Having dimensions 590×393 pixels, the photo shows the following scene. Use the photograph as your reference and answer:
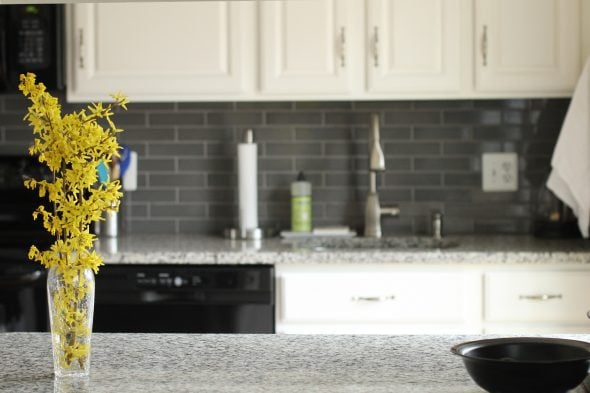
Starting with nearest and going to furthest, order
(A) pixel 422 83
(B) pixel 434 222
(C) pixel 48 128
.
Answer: (C) pixel 48 128, (A) pixel 422 83, (B) pixel 434 222

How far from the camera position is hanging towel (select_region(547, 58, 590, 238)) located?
370 cm

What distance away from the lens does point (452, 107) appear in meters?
4.13

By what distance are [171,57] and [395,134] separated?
96cm

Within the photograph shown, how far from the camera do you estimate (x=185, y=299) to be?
350 cm

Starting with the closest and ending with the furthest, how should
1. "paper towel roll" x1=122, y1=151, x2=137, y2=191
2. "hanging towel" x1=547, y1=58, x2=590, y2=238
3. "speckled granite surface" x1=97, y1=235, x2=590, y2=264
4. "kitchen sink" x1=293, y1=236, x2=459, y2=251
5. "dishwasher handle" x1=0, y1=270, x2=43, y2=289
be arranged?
"speckled granite surface" x1=97, y1=235, x2=590, y2=264
"dishwasher handle" x1=0, y1=270, x2=43, y2=289
"hanging towel" x1=547, y1=58, x2=590, y2=238
"kitchen sink" x1=293, y1=236, x2=459, y2=251
"paper towel roll" x1=122, y1=151, x2=137, y2=191

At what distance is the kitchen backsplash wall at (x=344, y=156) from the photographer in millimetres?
4137

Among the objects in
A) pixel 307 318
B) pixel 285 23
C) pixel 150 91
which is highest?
pixel 285 23

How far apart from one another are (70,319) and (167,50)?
2.21 metres

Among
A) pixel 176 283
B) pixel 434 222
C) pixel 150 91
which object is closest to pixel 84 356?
pixel 176 283

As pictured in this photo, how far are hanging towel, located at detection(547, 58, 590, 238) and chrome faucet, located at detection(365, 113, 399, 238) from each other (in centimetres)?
63

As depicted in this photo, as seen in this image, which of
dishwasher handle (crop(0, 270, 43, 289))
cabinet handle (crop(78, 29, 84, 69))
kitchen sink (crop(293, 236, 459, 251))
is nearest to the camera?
dishwasher handle (crop(0, 270, 43, 289))

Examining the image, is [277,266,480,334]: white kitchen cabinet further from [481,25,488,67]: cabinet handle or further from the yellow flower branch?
the yellow flower branch

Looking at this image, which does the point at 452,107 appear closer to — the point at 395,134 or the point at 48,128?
the point at 395,134

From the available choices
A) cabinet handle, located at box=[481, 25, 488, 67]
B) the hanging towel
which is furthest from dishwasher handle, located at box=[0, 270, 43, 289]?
the hanging towel
